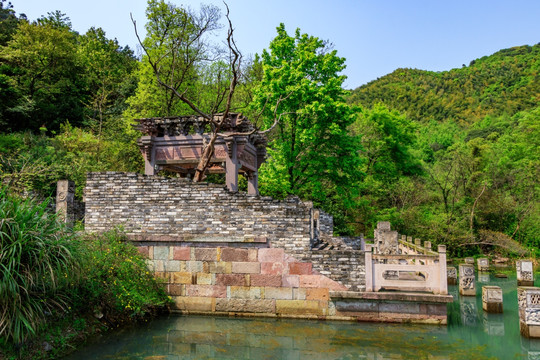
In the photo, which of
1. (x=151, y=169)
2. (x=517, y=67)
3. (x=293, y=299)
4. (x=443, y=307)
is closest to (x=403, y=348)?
(x=443, y=307)

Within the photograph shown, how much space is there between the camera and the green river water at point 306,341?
7609mm

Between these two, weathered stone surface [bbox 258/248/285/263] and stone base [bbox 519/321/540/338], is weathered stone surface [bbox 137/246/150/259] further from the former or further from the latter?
stone base [bbox 519/321/540/338]

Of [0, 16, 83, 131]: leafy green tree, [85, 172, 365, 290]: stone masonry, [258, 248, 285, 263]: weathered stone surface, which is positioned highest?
[0, 16, 83, 131]: leafy green tree

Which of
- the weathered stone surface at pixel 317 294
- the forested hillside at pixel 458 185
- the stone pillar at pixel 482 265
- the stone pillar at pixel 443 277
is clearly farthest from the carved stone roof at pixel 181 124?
the stone pillar at pixel 482 265

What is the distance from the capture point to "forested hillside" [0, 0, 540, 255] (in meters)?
16.9

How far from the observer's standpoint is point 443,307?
9.32m

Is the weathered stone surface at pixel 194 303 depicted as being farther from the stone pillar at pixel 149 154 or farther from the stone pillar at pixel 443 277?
the stone pillar at pixel 443 277

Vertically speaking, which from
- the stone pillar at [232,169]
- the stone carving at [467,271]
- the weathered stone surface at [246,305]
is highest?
the stone pillar at [232,169]

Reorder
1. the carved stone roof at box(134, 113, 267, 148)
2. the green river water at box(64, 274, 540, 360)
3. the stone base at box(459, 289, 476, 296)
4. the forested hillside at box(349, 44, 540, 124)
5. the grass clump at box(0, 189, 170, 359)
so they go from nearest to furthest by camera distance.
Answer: the grass clump at box(0, 189, 170, 359), the green river water at box(64, 274, 540, 360), the carved stone roof at box(134, 113, 267, 148), the stone base at box(459, 289, 476, 296), the forested hillside at box(349, 44, 540, 124)

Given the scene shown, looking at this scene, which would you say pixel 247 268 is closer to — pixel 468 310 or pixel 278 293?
pixel 278 293

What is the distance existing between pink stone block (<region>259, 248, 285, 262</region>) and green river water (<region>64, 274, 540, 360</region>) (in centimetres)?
141

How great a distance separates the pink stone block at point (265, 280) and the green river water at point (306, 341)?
832 millimetres

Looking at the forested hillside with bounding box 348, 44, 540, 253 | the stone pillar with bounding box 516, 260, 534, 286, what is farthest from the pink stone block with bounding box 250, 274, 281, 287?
the forested hillside with bounding box 348, 44, 540, 253

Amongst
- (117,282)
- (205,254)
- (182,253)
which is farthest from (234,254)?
(117,282)
